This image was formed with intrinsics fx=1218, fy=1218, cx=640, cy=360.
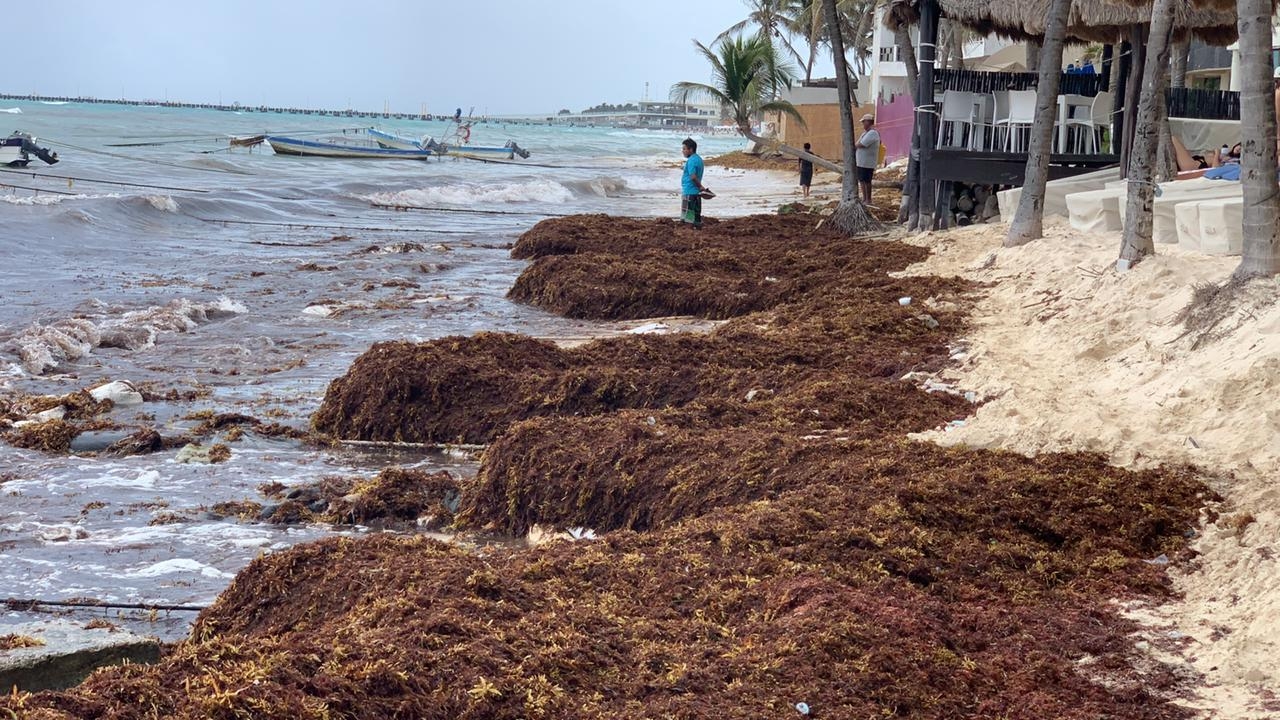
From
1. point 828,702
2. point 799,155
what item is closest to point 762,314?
point 828,702

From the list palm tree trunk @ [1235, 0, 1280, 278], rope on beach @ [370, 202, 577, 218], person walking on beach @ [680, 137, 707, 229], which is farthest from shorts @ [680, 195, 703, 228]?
rope on beach @ [370, 202, 577, 218]

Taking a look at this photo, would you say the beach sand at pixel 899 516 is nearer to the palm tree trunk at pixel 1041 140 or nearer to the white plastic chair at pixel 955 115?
the palm tree trunk at pixel 1041 140

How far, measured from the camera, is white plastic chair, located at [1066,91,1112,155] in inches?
618

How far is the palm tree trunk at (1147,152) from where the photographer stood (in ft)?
30.6

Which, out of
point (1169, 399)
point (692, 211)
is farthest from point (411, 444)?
point (692, 211)

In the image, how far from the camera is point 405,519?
679 centimetres

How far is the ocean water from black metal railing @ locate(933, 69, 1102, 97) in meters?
6.70

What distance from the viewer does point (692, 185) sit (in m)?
18.4

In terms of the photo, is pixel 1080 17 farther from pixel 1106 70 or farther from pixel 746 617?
pixel 746 617

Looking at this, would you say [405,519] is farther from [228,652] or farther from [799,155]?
[799,155]

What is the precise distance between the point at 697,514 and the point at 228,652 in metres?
2.76

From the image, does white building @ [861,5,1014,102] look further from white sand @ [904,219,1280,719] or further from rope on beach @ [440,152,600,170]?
white sand @ [904,219,1280,719]

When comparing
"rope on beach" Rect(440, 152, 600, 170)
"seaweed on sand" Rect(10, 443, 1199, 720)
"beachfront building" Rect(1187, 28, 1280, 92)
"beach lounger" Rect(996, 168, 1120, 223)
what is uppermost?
"beachfront building" Rect(1187, 28, 1280, 92)

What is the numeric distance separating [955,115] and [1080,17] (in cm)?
208
